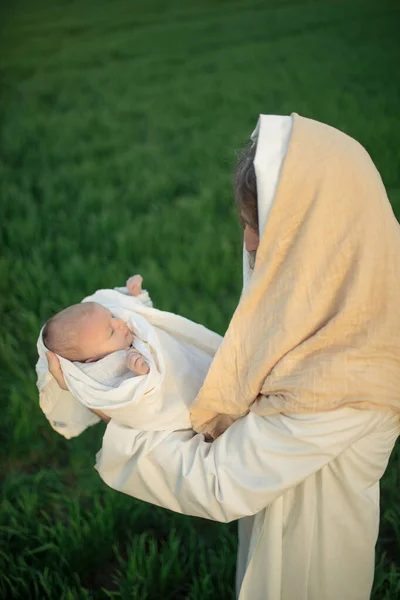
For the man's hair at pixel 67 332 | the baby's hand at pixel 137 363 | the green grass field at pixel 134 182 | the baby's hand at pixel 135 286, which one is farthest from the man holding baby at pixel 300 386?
the green grass field at pixel 134 182

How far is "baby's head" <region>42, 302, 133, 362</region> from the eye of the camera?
1.74 meters

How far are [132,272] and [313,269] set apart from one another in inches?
91.7

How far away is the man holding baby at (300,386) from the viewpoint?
4.50 ft

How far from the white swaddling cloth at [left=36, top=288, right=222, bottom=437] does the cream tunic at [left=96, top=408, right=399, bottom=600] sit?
4cm

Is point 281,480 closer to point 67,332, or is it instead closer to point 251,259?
point 251,259

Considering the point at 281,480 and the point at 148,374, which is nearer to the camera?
the point at 281,480

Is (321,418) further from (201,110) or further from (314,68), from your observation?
(314,68)

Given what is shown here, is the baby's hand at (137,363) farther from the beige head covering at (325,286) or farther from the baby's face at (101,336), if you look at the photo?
the beige head covering at (325,286)

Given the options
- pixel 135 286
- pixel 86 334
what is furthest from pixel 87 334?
pixel 135 286

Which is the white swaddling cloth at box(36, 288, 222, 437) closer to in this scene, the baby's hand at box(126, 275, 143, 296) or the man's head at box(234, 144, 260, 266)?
the baby's hand at box(126, 275, 143, 296)

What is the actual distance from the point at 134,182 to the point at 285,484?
3603 millimetres

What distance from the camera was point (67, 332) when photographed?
5.79ft

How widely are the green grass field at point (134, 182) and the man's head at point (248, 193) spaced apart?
99cm

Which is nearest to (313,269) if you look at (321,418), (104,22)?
(321,418)
